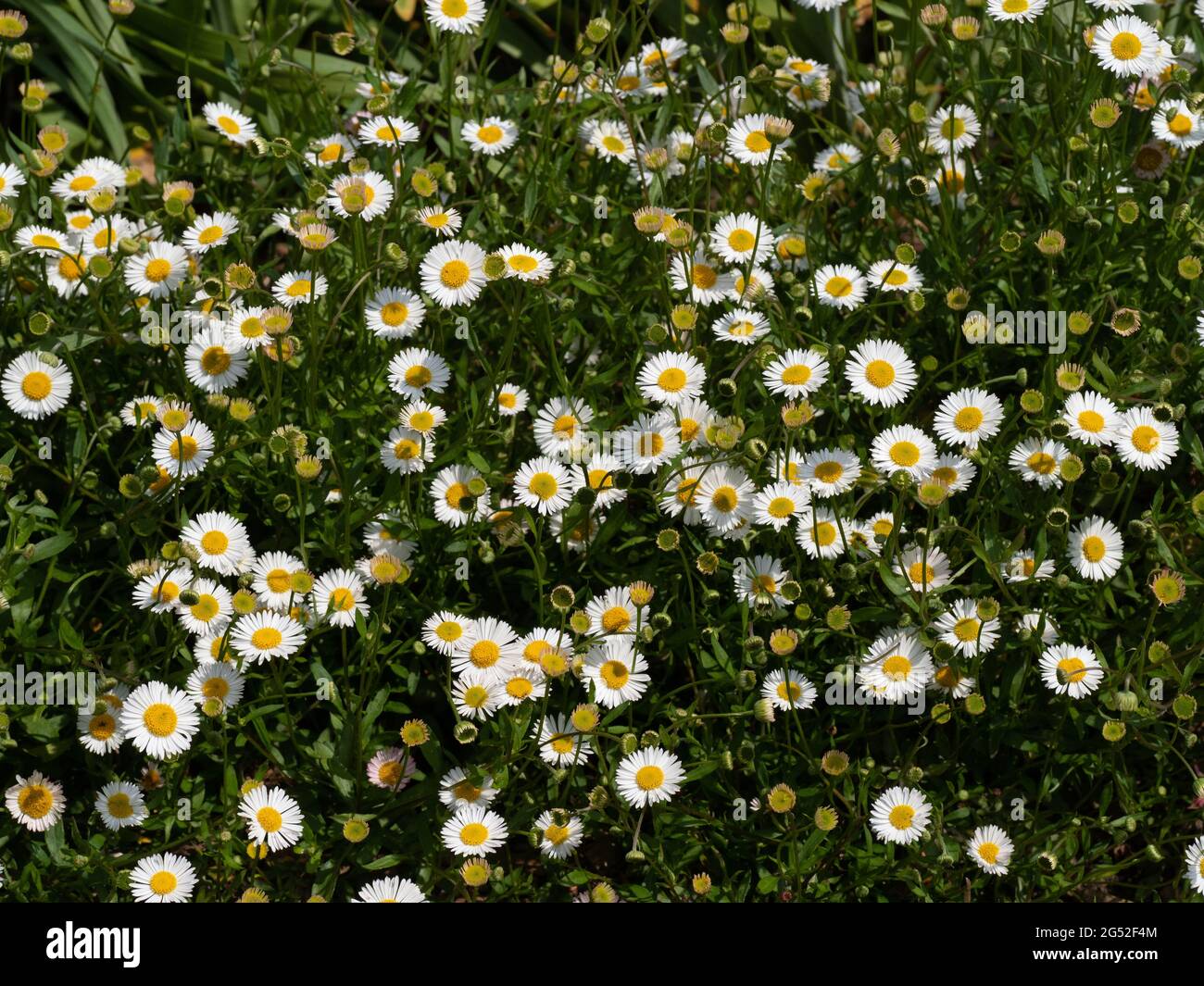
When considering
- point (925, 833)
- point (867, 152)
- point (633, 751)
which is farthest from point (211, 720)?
point (867, 152)

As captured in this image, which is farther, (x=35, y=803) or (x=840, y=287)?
(x=840, y=287)

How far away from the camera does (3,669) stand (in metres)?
3.41

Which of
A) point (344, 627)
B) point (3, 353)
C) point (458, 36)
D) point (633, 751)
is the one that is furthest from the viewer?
point (458, 36)

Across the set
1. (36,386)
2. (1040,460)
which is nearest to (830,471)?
(1040,460)

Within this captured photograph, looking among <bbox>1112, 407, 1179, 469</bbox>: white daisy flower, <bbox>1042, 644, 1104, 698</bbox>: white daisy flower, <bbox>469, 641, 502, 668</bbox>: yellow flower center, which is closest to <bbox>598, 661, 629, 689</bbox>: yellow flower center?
<bbox>469, 641, 502, 668</bbox>: yellow flower center

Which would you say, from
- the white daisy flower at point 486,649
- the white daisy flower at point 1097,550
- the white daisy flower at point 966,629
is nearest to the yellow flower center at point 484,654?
the white daisy flower at point 486,649

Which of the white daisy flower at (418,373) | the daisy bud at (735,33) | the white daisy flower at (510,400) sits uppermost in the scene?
the daisy bud at (735,33)

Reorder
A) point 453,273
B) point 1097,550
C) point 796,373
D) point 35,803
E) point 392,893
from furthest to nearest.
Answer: point 453,273 < point 796,373 < point 1097,550 < point 35,803 < point 392,893

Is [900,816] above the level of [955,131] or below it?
below

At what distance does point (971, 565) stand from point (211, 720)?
181 cm

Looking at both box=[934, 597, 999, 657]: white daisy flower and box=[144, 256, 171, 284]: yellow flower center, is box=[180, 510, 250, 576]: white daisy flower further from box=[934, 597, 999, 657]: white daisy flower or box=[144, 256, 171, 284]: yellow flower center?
box=[934, 597, 999, 657]: white daisy flower

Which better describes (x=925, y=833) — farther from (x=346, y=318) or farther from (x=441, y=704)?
(x=346, y=318)

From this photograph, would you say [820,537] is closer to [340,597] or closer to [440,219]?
[340,597]

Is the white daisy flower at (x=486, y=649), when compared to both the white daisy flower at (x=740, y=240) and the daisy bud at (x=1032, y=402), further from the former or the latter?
the daisy bud at (x=1032, y=402)
